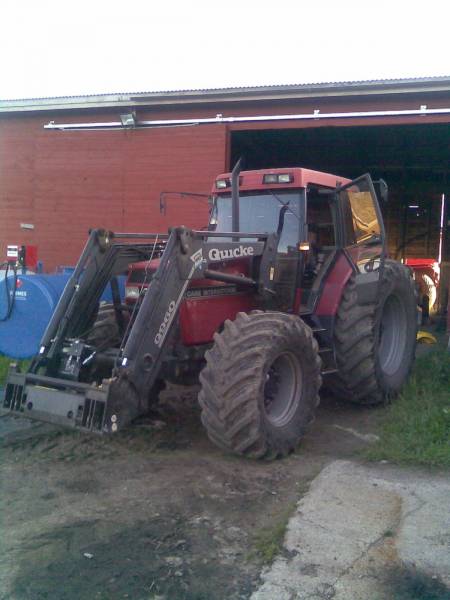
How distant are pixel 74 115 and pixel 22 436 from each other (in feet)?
28.0

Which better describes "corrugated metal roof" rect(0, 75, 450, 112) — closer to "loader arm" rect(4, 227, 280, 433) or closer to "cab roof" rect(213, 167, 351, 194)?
"cab roof" rect(213, 167, 351, 194)

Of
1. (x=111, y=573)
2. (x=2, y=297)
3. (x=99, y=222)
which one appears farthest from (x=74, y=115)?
(x=111, y=573)

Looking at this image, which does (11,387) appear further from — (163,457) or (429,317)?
(429,317)

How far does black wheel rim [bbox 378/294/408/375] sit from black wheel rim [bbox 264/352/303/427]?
2130 mm

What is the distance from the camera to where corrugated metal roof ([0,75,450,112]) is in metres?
11.2

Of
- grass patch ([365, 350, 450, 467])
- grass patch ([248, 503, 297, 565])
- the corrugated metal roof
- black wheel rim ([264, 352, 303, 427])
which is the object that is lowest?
grass patch ([248, 503, 297, 565])

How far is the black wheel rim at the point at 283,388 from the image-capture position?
6250 mm

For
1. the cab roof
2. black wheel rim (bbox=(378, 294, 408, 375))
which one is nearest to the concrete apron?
black wheel rim (bbox=(378, 294, 408, 375))

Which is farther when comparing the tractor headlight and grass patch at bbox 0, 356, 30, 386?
grass patch at bbox 0, 356, 30, 386

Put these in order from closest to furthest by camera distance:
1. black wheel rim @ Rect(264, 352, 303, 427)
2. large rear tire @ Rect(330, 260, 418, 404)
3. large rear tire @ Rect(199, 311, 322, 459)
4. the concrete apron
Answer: the concrete apron, large rear tire @ Rect(199, 311, 322, 459), black wheel rim @ Rect(264, 352, 303, 427), large rear tire @ Rect(330, 260, 418, 404)

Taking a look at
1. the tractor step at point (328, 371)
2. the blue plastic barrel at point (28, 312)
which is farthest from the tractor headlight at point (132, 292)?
the blue plastic barrel at point (28, 312)

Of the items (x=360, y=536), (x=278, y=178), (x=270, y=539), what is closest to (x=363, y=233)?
(x=278, y=178)

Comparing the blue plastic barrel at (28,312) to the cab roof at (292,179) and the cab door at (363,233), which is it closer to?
→ the cab roof at (292,179)

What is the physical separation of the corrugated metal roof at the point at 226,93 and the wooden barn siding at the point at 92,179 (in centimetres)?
53
